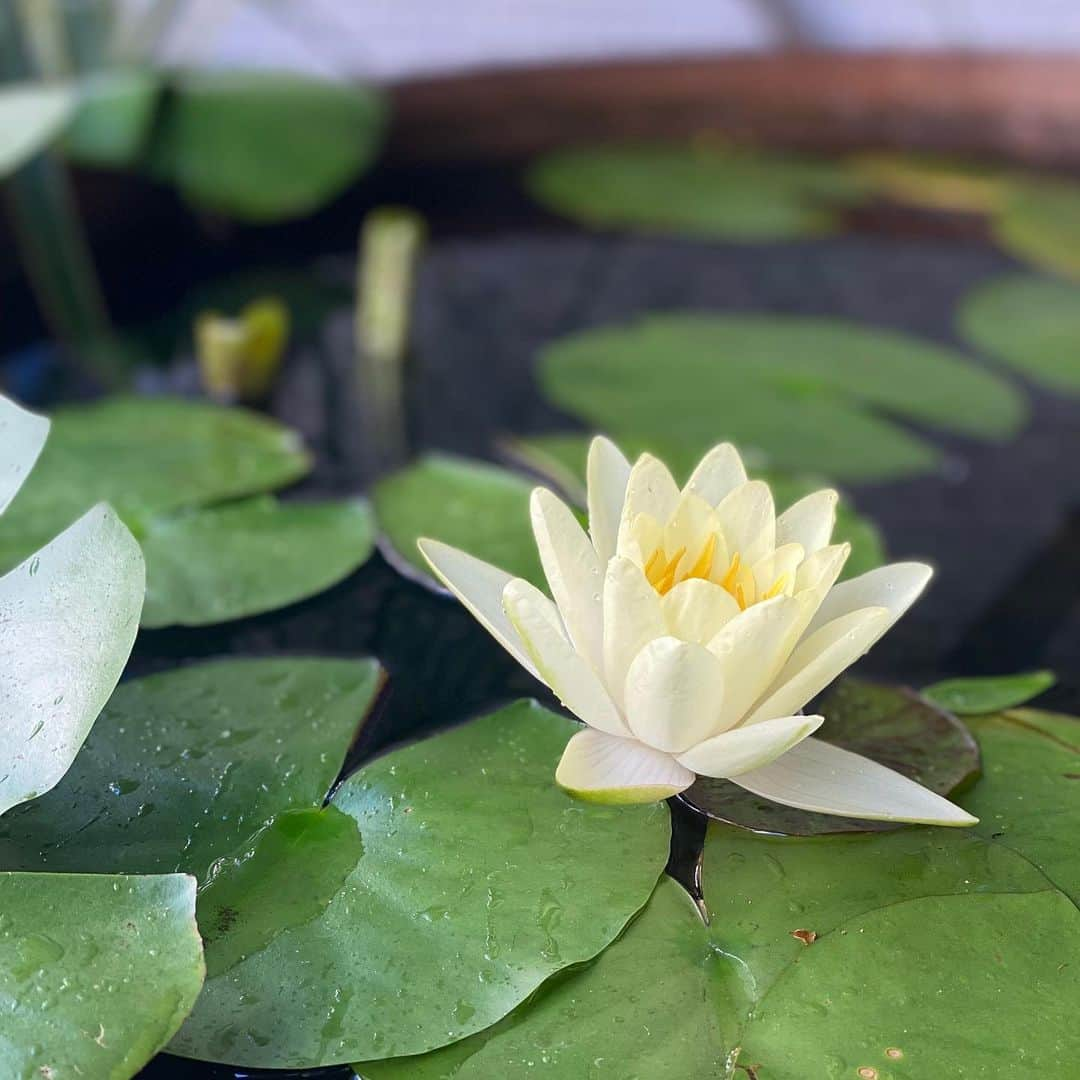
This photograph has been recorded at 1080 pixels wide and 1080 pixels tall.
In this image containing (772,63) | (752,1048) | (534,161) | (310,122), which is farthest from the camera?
(772,63)

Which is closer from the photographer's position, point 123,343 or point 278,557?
point 278,557

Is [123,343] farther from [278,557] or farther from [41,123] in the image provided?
[278,557]

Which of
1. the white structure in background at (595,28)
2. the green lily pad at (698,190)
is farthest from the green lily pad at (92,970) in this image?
the white structure in background at (595,28)

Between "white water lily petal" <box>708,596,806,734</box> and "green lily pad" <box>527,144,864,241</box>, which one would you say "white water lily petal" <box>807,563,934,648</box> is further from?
"green lily pad" <box>527,144,864,241</box>

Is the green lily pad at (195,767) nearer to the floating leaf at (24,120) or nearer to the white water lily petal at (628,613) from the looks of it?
the white water lily petal at (628,613)

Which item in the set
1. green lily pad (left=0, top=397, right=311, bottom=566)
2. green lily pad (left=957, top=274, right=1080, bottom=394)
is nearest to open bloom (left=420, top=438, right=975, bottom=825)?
green lily pad (left=0, top=397, right=311, bottom=566)

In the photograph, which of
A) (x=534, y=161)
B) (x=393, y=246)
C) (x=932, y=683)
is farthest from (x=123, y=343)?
(x=932, y=683)

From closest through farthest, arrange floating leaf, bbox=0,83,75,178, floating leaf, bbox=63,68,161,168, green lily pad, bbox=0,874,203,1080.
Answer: green lily pad, bbox=0,874,203,1080
floating leaf, bbox=0,83,75,178
floating leaf, bbox=63,68,161,168
